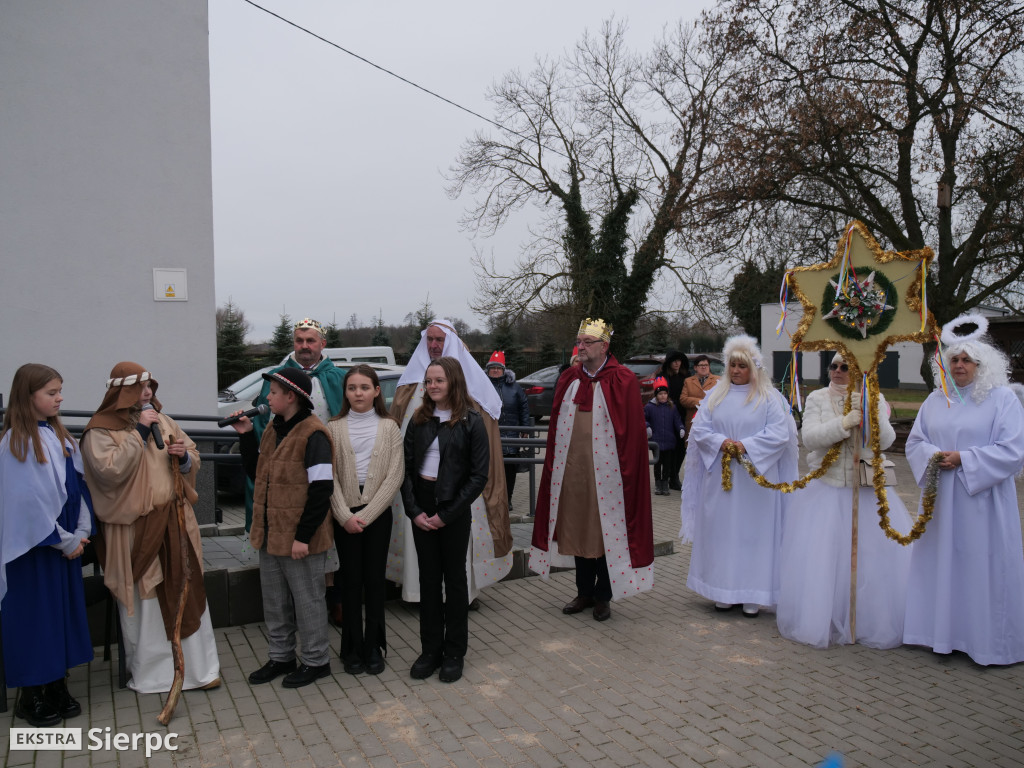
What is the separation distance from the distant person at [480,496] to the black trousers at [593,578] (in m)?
0.64

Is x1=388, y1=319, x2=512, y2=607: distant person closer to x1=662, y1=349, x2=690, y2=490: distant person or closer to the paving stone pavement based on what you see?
the paving stone pavement

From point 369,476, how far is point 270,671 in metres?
1.21

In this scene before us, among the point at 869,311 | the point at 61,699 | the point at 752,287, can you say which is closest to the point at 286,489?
the point at 61,699

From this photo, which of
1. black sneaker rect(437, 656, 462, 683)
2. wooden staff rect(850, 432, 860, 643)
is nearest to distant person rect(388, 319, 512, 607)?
black sneaker rect(437, 656, 462, 683)

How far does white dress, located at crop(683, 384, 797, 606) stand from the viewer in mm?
5699

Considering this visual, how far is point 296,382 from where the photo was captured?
4230mm

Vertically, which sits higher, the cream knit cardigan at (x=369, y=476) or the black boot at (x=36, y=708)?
the cream knit cardigan at (x=369, y=476)

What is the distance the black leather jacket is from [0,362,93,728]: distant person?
1.69 metres

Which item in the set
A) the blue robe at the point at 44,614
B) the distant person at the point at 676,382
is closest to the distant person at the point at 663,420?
the distant person at the point at 676,382

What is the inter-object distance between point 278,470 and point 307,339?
1.30 m

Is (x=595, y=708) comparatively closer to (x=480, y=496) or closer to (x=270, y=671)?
(x=480, y=496)

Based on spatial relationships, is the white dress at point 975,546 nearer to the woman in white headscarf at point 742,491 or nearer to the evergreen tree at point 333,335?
the woman in white headscarf at point 742,491

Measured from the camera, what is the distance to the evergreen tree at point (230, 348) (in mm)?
26953

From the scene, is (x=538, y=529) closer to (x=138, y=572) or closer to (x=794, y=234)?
(x=138, y=572)
